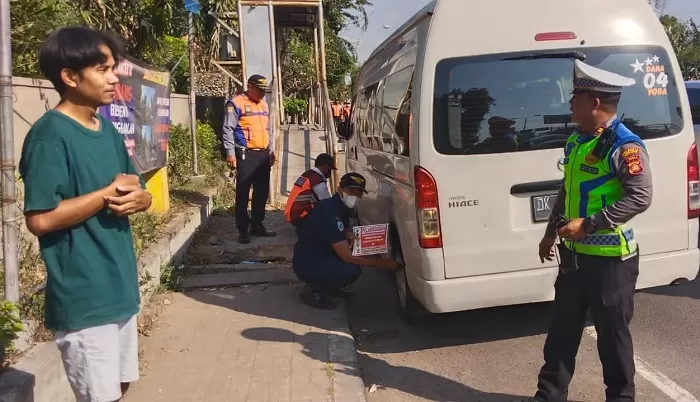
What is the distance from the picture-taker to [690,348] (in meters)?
4.46

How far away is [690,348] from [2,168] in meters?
4.44

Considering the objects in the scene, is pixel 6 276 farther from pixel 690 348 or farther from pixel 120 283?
pixel 690 348

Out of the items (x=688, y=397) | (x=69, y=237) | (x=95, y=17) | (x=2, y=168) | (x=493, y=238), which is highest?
(x=95, y=17)

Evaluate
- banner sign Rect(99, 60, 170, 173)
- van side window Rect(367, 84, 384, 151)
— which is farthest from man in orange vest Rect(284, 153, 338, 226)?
banner sign Rect(99, 60, 170, 173)

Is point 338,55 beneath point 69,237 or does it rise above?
above

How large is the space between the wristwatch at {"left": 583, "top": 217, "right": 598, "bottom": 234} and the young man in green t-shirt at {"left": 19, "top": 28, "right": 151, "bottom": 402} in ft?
6.53

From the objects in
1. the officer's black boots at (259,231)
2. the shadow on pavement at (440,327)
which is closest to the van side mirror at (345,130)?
the officer's black boots at (259,231)

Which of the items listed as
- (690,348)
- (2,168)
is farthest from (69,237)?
(690,348)

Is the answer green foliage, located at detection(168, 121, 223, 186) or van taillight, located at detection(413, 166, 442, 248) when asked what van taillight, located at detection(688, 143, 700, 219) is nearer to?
van taillight, located at detection(413, 166, 442, 248)

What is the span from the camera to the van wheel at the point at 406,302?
16.3 ft

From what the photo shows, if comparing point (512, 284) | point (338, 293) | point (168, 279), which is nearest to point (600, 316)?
point (512, 284)

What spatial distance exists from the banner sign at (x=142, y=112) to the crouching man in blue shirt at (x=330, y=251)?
1.73m

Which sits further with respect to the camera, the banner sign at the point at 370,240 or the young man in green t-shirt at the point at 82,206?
the banner sign at the point at 370,240

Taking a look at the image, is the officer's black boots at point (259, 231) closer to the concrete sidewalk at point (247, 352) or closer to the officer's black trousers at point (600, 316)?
the concrete sidewalk at point (247, 352)
